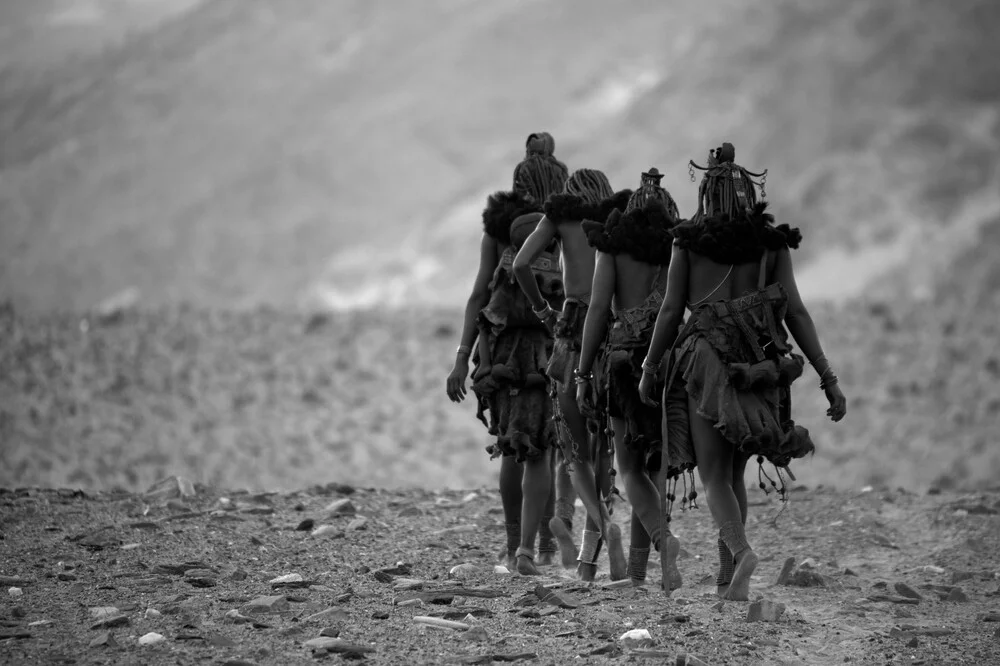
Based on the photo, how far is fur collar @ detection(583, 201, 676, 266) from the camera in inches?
309

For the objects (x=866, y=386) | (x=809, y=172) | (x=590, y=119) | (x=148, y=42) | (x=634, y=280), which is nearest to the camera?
(x=634, y=280)

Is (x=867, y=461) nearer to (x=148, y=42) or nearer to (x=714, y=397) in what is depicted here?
(x=714, y=397)

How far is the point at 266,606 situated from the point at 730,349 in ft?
8.92

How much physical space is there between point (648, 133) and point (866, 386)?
57.6 metres

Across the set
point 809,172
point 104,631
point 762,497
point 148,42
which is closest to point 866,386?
point 762,497

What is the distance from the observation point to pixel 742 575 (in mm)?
7215

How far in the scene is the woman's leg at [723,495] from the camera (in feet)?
23.7

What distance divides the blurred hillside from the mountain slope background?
264 millimetres

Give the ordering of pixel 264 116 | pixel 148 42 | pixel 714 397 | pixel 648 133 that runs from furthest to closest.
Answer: pixel 148 42, pixel 264 116, pixel 648 133, pixel 714 397

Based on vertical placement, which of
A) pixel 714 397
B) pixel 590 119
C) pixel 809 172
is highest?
pixel 590 119

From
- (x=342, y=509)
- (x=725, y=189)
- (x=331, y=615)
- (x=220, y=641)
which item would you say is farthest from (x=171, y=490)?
(x=725, y=189)

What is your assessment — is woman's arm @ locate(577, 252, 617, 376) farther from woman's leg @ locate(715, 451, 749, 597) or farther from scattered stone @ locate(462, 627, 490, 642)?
scattered stone @ locate(462, 627, 490, 642)

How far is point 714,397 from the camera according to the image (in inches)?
285

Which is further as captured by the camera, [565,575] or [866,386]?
[866,386]
